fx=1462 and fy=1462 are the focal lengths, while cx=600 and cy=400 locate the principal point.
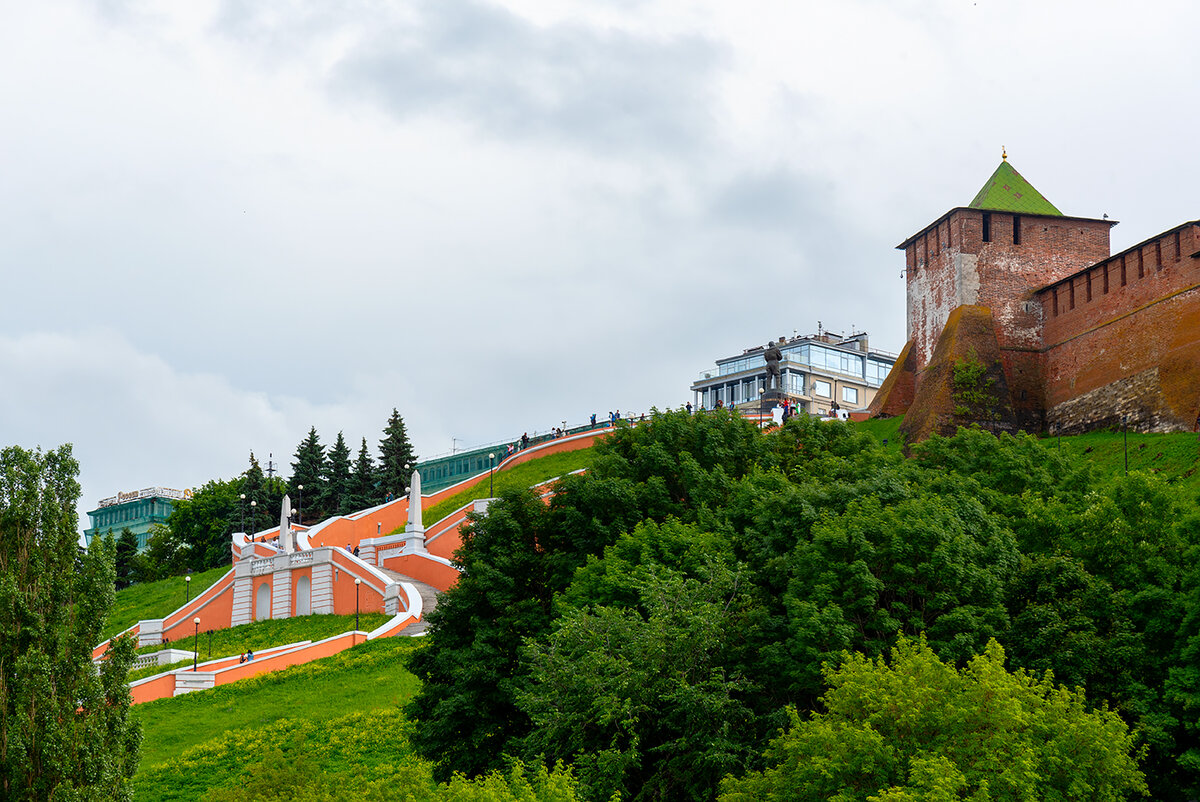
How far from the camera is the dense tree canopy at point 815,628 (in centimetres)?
2352

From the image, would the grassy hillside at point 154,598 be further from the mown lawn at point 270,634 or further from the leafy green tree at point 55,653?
the leafy green tree at point 55,653

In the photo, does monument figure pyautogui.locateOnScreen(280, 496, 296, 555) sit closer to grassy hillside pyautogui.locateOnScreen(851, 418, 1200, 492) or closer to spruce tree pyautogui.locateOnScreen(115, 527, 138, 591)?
spruce tree pyautogui.locateOnScreen(115, 527, 138, 591)

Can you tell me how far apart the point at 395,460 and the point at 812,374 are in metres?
33.6

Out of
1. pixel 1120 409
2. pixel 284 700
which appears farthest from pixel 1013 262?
pixel 284 700

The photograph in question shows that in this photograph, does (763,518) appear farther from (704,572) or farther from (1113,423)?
(1113,423)

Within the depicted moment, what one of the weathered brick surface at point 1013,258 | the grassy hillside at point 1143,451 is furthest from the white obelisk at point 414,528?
the weathered brick surface at point 1013,258

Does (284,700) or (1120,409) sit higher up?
(1120,409)

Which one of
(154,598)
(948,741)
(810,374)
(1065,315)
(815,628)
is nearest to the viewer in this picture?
(948,741)

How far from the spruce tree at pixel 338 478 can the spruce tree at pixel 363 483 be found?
0.34m

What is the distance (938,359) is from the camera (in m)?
52.8

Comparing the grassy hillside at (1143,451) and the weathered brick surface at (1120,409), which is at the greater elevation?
the weathered brick surface at (1120,409)

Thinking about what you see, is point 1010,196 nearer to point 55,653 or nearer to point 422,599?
point 422,599

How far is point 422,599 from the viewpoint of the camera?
48.8m

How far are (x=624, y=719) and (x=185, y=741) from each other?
15748 millimetres
